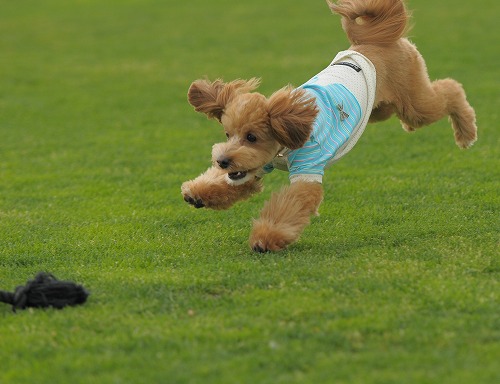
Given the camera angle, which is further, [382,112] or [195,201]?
[382,112]

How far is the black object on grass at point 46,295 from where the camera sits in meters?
4.77

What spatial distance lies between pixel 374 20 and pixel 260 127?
1.71 metres

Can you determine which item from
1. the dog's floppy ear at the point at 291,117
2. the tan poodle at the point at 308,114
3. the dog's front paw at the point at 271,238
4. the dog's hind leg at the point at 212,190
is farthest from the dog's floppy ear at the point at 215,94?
the dog's front paw at the point at 271,238

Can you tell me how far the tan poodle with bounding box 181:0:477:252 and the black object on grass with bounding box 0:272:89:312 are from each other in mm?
1395

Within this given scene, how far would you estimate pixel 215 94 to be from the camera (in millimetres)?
6047

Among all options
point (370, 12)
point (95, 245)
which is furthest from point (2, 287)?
point (370, 12)

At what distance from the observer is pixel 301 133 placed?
5.68m

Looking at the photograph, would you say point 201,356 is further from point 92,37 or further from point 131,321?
A: point 92,37

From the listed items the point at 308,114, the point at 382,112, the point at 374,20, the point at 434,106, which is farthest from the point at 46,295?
the point at 434,106

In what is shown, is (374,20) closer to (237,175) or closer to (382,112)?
(382,112)

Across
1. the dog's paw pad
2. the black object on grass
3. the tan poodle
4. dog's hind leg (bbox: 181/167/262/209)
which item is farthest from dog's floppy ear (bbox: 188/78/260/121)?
the black object on grass

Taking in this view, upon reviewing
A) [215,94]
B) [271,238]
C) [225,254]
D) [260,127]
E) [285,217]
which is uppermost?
[215,94]

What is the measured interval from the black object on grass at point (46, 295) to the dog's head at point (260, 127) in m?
1.39

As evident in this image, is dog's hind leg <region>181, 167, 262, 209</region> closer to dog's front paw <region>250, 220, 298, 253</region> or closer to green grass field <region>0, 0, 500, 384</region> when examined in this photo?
green grass field <region>0, 0, 500, 384</region>
